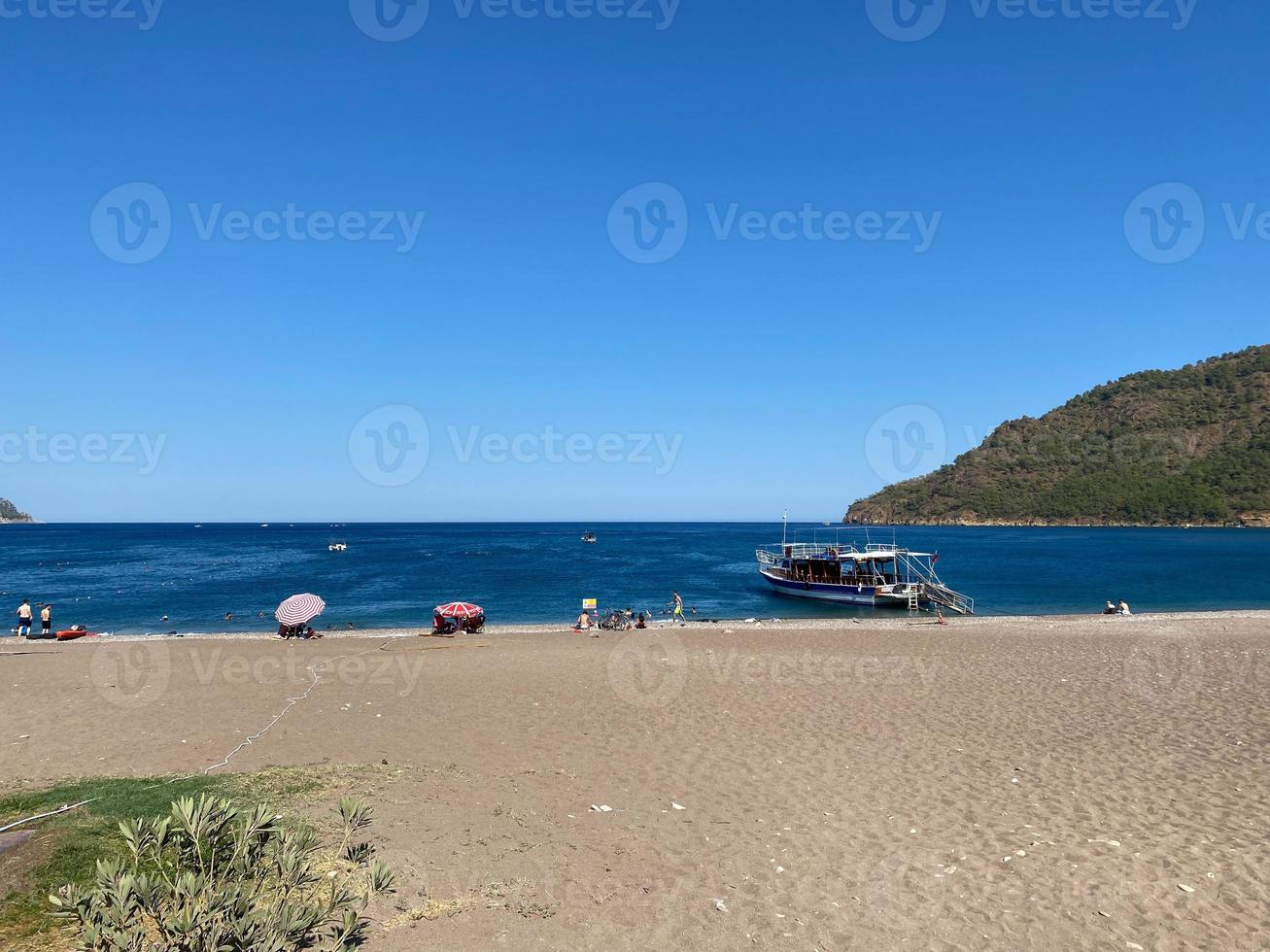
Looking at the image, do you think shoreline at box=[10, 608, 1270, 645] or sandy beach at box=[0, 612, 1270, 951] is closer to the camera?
sandy beach at box=[0, 612, 1270, 951]

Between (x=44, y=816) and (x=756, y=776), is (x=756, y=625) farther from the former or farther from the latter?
(x=44, y=816)

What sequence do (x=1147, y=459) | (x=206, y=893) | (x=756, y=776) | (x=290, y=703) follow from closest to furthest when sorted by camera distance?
1. (x=206, y=893)
2. (x=756, y=776)
3. (x=290, y=703)
4. (x=1147, y=459)

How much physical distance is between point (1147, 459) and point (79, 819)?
20107 cm

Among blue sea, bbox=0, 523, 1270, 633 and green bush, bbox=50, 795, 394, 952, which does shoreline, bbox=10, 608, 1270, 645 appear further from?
green bush, bbox=50, 795, 394, 952

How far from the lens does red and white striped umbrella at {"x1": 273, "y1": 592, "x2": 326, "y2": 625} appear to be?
93.1 ft

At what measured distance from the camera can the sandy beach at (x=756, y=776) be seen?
709 cm

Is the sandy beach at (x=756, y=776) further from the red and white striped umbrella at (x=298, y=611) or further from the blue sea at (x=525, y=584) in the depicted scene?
the blue sea at (x=525, y=584)

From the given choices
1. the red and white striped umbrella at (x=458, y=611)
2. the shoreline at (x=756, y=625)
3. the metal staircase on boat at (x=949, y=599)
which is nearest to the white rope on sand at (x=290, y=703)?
the red and white striped umbrella at (x=458, y=611)

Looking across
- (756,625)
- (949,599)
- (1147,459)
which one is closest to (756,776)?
(756,625)

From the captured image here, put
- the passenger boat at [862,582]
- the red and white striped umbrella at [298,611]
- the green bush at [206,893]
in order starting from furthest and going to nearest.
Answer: the passenger boat at [862,582] < the red and white striped umbrella at [298,611] < the green bush at [206,893]

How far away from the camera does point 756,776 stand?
11094mm

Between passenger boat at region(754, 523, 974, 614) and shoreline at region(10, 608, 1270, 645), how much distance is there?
4.13m

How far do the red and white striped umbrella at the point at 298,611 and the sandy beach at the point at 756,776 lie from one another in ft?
19.7

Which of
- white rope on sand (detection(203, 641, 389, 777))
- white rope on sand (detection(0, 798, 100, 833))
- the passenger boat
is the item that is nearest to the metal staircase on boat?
the passenger boat
